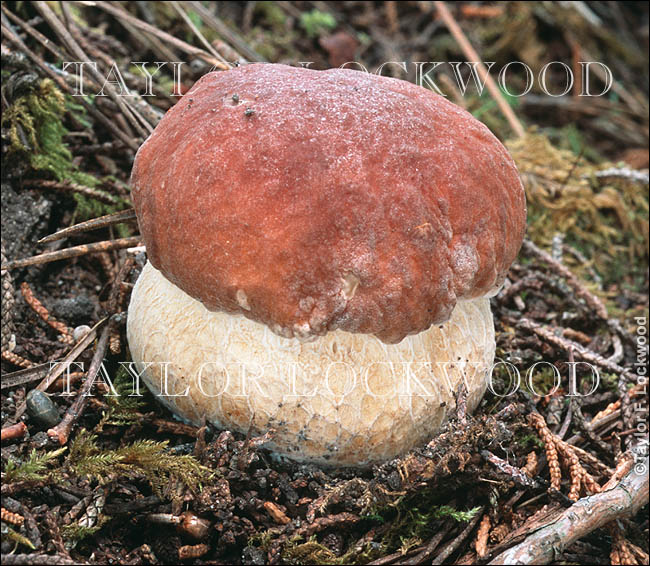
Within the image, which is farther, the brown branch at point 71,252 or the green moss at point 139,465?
the brown branch at point 71,252

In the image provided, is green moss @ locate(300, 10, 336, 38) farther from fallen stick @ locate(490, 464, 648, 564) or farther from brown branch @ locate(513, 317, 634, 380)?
fallen stick @ locate(490, 464, 648, 564)

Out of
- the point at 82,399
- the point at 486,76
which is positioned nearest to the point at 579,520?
the point at 82,399

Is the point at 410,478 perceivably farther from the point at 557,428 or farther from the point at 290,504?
the point at 557,428

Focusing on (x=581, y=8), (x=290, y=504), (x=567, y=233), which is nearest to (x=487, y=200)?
(x=290, y=504)

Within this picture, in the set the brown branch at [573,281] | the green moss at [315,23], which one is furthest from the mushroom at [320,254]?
the green moss at [315,23]

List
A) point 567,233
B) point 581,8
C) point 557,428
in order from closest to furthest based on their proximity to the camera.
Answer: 1. point 557,428
2. point 567,233
3. point 581,8

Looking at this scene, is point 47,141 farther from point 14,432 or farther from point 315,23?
point 315,23

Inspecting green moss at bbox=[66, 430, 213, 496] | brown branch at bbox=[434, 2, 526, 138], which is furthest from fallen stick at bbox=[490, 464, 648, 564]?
brown branch at bbox=[434, 2, 526, 138]

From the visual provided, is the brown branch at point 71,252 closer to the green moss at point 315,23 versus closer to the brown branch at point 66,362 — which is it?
the brown branch at point 66,362
